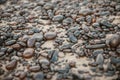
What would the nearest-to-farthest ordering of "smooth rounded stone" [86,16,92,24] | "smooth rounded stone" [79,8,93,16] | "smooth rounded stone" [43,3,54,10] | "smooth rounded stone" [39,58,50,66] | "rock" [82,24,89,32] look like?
1. "smooth rounded stone" [39,58,50,66]
2. "rock" [82,24,89,32]
3. "smooth rounded stone" [86,16,92,24]
4. "smooth rounded stone" [79,8,93,16]
5. "smooth rounded stone" [43,3,54,10]

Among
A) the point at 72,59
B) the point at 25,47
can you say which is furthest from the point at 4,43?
the point at 72,59

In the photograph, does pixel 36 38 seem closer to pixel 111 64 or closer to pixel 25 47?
pixel 25 47

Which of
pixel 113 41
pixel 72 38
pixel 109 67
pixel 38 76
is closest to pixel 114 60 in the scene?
pixel 109 67

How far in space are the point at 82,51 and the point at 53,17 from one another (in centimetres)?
59

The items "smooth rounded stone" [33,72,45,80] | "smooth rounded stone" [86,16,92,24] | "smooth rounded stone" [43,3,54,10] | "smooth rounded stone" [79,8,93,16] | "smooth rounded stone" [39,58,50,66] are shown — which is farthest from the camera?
"smooth rounded stone" [43,3,54,10]

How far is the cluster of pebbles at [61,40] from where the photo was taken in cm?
121

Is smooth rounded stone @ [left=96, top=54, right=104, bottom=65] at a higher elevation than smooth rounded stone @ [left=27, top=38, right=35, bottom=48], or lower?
lower

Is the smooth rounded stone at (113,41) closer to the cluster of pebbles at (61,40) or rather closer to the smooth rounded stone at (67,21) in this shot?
the cluster of pebbles at (61,40)

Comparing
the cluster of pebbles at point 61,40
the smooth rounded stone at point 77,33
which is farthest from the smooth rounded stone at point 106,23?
the smooth rounded stone at point 77,33

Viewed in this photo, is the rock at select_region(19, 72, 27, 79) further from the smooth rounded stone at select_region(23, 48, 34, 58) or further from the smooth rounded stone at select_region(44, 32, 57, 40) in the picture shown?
the smooth rounded stone at select_region(44, 32, 57, 40)

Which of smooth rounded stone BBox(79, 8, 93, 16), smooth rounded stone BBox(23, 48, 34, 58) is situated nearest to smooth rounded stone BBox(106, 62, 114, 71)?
smooth rounded stone BBox(23, 48, 34, 58)

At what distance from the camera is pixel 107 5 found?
190 centimetres

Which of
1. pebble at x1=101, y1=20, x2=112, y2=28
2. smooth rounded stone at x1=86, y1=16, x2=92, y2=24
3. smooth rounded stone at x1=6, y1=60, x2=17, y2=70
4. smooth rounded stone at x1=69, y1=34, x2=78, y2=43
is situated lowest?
smooth rounded stone at x1=6, y1=60, x2=17, y2=70

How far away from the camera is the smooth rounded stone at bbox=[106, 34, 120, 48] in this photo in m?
1.34
